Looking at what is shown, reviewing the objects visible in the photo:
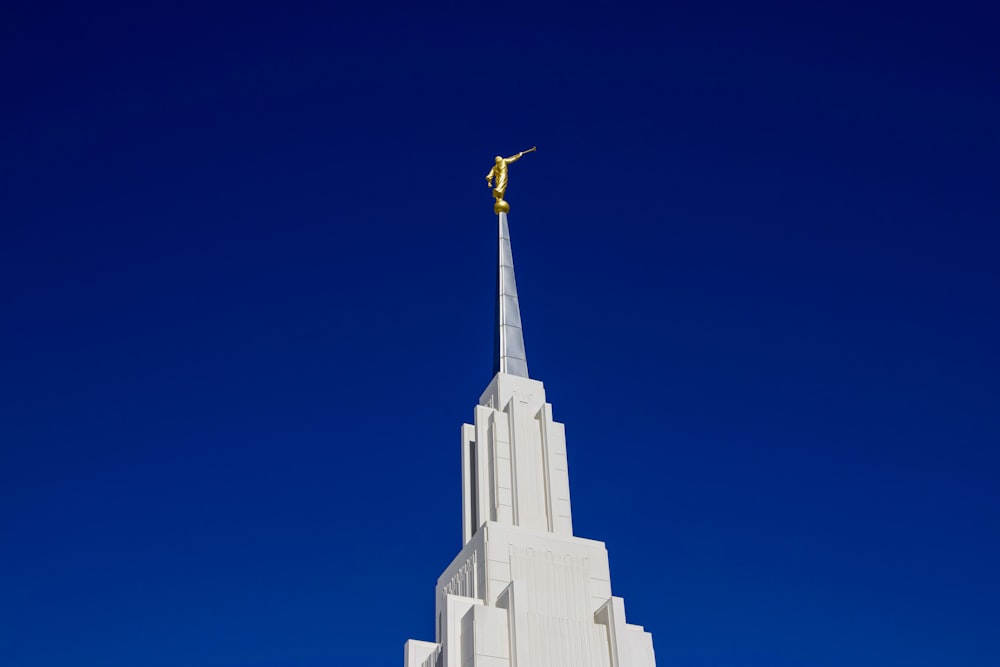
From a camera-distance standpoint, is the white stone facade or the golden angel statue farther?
the golden angel statue

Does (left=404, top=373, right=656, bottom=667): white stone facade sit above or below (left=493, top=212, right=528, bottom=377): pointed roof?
below

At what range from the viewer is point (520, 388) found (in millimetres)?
37844

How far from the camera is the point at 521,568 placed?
3250cm

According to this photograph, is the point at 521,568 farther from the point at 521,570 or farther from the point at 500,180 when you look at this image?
the point at 500,180

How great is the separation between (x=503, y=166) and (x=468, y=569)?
17.2 meters

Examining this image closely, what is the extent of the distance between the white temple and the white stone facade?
0.10 ft

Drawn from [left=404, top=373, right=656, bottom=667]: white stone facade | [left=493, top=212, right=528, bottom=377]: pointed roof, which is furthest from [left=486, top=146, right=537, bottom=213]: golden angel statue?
[left=404, top=373, right=656, bottom=667]: white stone facade

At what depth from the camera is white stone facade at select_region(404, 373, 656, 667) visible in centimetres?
3066

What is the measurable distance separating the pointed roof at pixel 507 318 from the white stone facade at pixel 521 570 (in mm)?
959

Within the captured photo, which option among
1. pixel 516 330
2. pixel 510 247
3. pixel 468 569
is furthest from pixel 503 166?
pixel 468 569

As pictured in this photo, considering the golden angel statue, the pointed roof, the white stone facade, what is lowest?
the white stone facade

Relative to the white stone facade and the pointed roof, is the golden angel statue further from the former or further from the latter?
the white stone facade

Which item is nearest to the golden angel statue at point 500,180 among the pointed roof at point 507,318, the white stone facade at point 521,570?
the pointed roof at point 507,318

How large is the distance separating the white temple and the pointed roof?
0.39m
